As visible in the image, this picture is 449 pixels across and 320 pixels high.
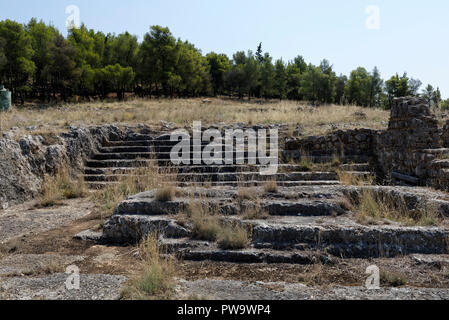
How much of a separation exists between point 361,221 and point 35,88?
43556mm

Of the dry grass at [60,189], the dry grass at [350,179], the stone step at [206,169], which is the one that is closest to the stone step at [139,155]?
the stone step at [206,169]

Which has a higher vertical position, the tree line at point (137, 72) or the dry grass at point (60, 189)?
the tree line at point (137, 72)

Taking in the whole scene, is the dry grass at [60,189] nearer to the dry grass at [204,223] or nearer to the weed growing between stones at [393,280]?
the dry grass at [204,223]

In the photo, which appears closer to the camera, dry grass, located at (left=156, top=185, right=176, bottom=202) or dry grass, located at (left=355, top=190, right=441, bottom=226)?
dry grass, located at (left=355, top=190, right=441, bottom=226)

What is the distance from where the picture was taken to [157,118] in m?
16.5

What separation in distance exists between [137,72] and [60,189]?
35.0 metres

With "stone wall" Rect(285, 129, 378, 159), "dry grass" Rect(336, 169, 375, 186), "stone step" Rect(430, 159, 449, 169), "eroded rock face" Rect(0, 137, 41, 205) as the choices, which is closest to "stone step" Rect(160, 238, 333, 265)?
"stone step" Rect(430, 159, 449, 169)

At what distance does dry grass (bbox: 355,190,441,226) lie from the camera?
480 cm

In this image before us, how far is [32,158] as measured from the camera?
8992mm

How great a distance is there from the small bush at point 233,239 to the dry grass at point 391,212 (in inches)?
70.2

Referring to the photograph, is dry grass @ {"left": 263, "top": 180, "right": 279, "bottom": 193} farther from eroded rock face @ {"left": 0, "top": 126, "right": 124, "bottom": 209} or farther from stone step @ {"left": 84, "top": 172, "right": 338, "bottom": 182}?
eroded rock face @ {"left": 0, "top": 126, "right": 124, "bottom": 209}

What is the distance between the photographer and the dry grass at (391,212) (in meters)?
4.80

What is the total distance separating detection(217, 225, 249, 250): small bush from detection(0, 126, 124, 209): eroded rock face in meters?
5.88
